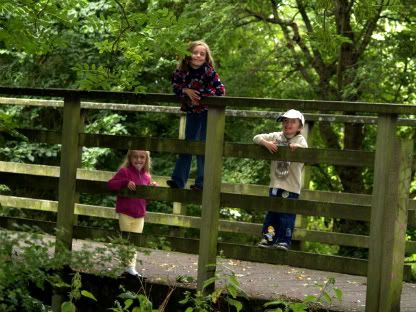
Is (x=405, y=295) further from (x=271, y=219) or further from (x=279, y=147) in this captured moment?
(x=279, y=147)

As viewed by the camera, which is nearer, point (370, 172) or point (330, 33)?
point (330, 33)

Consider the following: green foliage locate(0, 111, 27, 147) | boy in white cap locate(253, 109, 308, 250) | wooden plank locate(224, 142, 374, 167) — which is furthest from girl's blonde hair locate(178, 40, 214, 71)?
green foliage locate(0, 111, 27, 147)

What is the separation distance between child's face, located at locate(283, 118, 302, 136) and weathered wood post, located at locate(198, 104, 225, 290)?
2.89 feet

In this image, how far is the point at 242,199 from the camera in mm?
6242

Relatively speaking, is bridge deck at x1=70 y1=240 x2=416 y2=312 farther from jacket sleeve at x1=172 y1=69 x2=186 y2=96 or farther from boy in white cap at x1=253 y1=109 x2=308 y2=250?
jacket sleeve at x1=172 y1=69 x2=186 y2=96

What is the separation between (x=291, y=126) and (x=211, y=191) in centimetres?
105

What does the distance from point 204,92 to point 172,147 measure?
2.24 ft

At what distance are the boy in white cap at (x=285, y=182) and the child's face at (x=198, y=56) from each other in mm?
729

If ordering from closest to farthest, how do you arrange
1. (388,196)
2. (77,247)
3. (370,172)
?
1. (388,196)
2. (77,247)
3. (370,172)

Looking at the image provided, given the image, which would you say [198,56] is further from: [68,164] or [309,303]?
[309,303]

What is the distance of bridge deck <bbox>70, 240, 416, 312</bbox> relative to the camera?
6336 mm

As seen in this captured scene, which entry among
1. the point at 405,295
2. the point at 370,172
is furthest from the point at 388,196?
the point at 370,172

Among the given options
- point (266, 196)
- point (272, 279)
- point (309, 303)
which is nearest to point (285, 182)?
point (266, 196)

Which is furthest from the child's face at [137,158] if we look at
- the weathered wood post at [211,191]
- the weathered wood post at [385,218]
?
the weathered wood post at [385,218]
